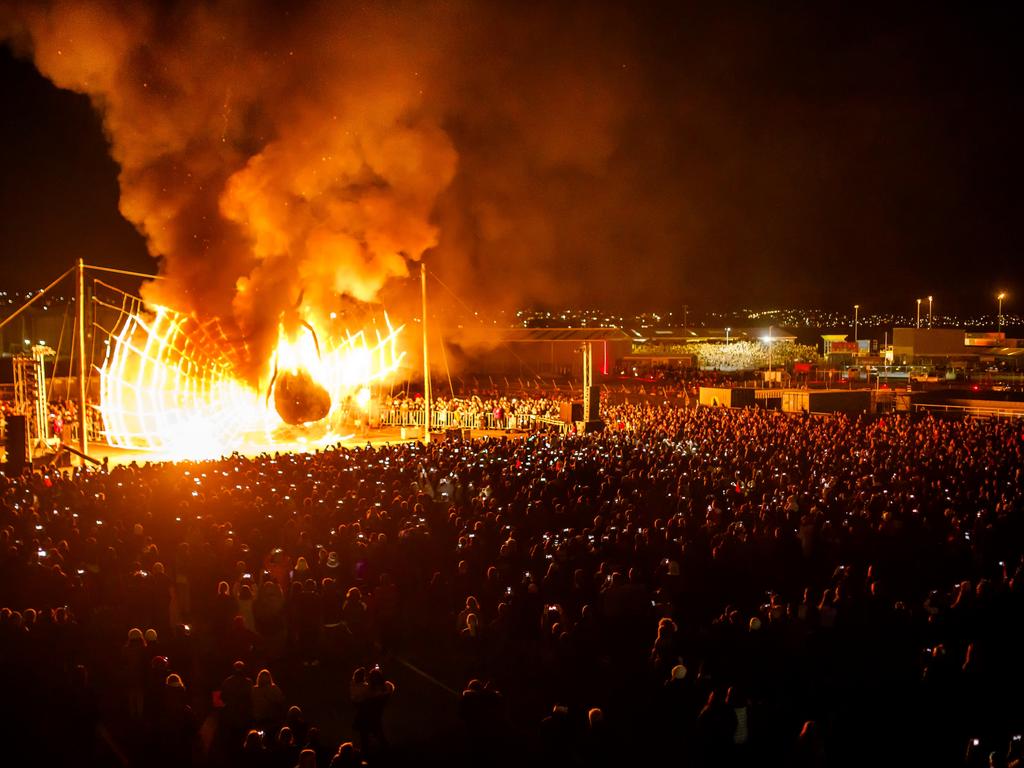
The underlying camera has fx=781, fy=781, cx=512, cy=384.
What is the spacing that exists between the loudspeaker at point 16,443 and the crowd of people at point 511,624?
4465 millimetres

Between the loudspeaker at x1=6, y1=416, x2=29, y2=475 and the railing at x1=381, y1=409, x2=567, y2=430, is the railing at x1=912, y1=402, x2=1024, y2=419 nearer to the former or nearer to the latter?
the railing at x1=381, y1=409, x2=567, y2=430

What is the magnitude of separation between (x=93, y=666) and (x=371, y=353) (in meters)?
18.6

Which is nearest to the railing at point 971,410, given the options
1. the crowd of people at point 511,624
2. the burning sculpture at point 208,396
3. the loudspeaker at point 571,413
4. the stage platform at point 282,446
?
the loudspeaker at point 571,413

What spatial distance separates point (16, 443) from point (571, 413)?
44.7 ft

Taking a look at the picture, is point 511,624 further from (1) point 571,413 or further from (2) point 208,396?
(2) point 208,396

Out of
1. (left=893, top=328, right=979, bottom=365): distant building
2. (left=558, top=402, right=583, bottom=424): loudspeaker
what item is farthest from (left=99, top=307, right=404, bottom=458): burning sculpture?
(left=893, top=328, right=979, bottom=365): distant building

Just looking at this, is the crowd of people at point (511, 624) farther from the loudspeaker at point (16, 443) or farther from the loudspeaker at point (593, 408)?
the loudspeaker at point (593, 408)

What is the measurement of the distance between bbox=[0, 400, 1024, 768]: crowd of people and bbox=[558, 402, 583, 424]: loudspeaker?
36.6 ft

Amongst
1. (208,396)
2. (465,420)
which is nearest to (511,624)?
(208,396)

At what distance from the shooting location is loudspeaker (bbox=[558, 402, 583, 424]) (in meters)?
22.7

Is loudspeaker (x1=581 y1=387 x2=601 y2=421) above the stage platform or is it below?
above

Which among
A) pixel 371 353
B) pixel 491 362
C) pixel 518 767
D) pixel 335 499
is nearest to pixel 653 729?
pixel 518 767

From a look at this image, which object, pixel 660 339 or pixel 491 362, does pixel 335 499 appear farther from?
pixel 660 339

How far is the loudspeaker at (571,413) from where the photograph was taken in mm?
22672
